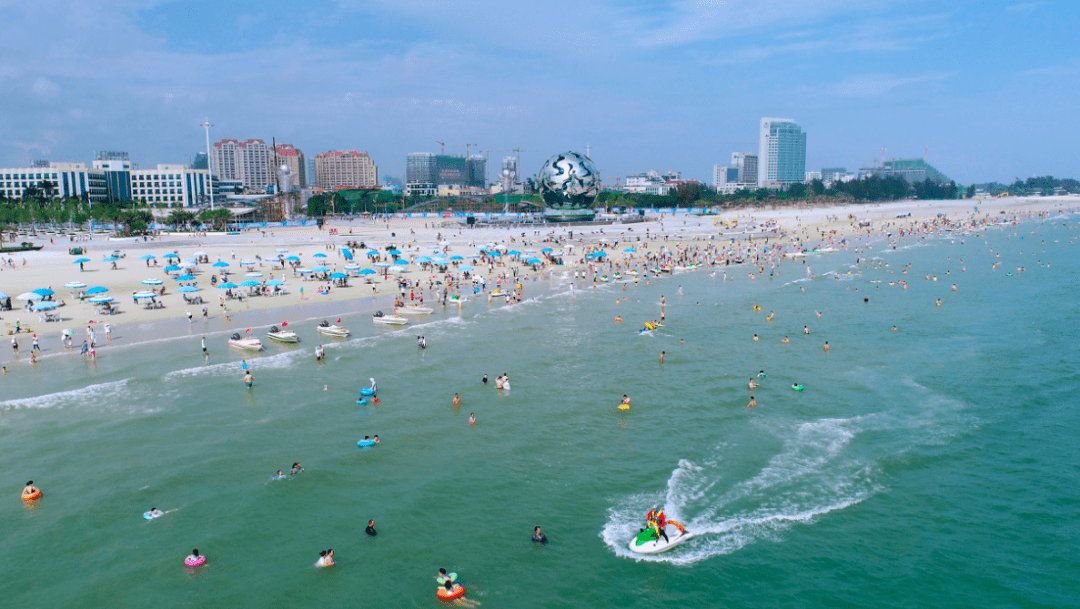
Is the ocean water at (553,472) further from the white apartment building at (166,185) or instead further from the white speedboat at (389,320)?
the white apartment building at (166,185)

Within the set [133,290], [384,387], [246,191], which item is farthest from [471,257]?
[246,191]

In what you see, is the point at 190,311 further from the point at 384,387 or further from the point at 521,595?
the point at 521,595

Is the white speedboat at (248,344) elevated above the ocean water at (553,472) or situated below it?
above

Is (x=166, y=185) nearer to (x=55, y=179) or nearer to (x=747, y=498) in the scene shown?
(x=55, y=179)

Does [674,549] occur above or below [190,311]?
below

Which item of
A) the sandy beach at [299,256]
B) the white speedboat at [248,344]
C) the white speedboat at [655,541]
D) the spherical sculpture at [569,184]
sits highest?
the spherical sculpture at [569,184]

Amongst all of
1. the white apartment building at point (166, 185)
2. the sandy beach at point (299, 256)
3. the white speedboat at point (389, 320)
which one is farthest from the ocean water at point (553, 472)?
the white apartment building at point (166, 185)
